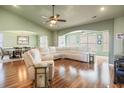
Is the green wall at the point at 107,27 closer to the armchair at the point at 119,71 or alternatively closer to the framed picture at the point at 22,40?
the armchair at the point at 119,71

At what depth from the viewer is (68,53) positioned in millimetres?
8086

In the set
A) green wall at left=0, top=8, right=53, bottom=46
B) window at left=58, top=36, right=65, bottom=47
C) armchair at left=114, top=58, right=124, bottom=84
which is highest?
green wall at left=0, top=8, right=53, bottom=46

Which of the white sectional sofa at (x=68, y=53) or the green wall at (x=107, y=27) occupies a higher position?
the green wall at (x=107, y=27)

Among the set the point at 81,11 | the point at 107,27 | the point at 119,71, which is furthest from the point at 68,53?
the point at 119,71

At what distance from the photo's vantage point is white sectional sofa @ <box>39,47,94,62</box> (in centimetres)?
687

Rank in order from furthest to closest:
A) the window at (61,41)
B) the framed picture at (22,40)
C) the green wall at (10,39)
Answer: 1. the window at (61,41)
2. the framed picture at (22,40)
3. the green wall at (10,39)

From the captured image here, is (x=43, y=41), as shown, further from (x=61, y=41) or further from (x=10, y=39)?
(x=10, y=39)

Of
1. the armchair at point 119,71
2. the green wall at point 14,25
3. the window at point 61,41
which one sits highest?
the green wall at point 14,25

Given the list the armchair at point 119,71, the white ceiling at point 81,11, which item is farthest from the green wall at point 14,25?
the armchair at point 119,71

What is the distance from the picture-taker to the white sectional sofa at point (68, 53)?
6.87 meters

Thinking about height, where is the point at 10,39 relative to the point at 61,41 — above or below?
above

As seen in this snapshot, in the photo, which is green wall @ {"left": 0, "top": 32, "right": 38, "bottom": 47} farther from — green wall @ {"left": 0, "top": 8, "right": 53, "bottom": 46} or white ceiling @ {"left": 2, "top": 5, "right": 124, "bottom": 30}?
white ceiling @ {"left": 2, "top": 5, "right": 124, "bottom": 30}

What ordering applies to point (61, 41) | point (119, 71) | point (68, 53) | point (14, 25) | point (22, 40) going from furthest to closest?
point (61, 41) → point (22, 40) → point (14, 25) → point (68, 53) → point (119, 71)

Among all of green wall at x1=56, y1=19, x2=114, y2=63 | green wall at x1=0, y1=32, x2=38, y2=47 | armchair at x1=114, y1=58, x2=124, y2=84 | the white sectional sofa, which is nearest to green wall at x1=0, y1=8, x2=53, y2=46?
→ green wall at x1=0, y1=32, x2=38, y2=47
